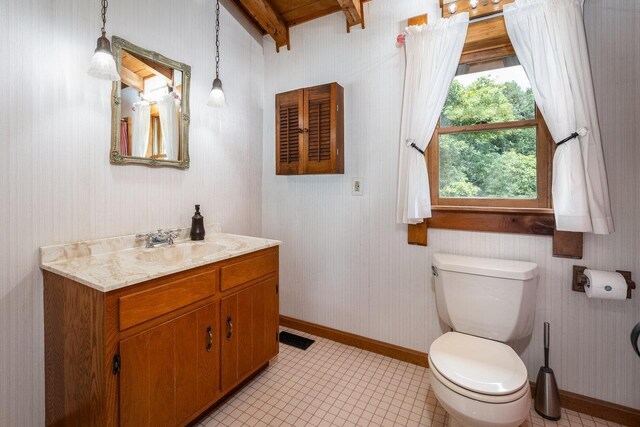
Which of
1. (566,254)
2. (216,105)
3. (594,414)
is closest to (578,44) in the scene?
(566,254)

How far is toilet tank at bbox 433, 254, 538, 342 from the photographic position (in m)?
1.54

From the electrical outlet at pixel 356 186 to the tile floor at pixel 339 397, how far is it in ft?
3.98

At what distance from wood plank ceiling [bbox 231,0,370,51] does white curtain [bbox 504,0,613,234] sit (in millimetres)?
1117

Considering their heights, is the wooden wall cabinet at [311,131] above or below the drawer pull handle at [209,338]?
above

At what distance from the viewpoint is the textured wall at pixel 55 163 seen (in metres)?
1.32

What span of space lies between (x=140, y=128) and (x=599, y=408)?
9.89ft

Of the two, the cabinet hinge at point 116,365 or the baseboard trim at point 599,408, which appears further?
the baseboard trim at point 599,408

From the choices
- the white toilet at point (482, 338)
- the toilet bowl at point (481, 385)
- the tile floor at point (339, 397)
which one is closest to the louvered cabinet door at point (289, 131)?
the white toilet at point (482, 338)

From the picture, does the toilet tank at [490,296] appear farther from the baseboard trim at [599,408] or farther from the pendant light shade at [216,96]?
the pendant light shade at [216,96]

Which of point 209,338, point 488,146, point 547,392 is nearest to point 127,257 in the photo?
point 209,338

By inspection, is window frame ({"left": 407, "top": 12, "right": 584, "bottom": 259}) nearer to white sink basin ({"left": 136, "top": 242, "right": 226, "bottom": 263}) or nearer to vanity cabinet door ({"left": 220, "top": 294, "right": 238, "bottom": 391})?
vanity cabinet door ({"left": 220, "top": 294, "right": 238, "bottom": 391})

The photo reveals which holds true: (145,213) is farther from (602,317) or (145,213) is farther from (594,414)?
(594,414)

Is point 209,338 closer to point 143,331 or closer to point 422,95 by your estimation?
point 143,331

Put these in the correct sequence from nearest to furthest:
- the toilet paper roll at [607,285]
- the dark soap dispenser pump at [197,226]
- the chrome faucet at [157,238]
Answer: the toilet paper roll at [607,285]
the chrome faucet at [157,238]
the dark soap dispenser pump at [197,226]
